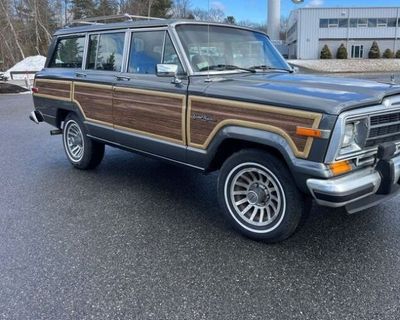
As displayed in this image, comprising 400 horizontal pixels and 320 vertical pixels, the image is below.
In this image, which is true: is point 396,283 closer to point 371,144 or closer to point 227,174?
point 371,144

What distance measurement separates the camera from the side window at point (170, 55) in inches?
165

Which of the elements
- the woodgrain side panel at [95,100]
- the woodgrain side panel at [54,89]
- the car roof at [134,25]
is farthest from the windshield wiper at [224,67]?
the woodgrain side panel at [54,89]

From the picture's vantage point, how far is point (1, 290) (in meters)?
2.98

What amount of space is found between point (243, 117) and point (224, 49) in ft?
4.20

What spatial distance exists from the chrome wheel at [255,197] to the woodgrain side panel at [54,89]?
3.24 m

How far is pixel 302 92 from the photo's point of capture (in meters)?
3.33

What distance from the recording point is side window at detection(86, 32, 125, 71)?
5.03 meters

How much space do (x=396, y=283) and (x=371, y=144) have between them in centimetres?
111

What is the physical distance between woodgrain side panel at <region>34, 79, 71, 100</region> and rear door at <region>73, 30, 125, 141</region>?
236 mm

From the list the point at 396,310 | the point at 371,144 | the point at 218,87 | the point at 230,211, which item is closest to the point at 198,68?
the point at 218,87

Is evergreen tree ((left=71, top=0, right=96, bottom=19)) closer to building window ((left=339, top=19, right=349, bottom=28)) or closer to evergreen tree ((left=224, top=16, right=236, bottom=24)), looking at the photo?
building window ((left=339, top=19, right=349, bottom=28))

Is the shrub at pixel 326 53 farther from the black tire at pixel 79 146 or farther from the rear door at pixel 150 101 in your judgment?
the rear door at pixel 150 101

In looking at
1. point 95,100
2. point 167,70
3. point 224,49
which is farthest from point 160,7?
point 167,70

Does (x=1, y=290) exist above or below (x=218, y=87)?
below
